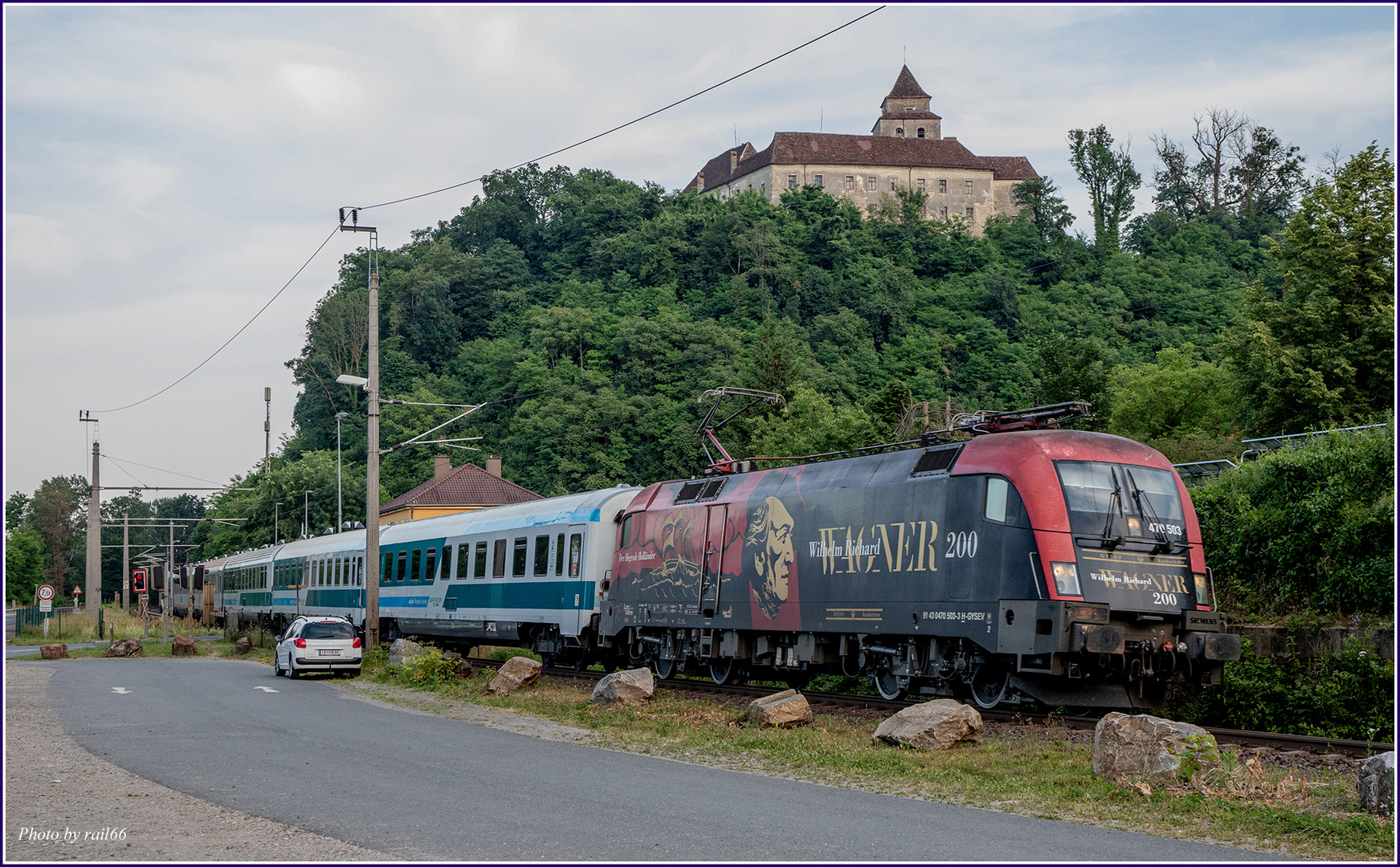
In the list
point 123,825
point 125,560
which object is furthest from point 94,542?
point 123,825

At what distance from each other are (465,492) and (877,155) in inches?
3120

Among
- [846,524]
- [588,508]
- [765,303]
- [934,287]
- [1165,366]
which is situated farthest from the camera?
[934,287]

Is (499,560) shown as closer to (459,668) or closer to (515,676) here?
(459,668)

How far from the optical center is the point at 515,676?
21.0 meters

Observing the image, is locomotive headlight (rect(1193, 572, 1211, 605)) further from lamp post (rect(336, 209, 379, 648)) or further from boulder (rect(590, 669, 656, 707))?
lamp post (rect(336, 209, 379, 648))

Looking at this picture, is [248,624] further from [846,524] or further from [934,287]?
[934,287]

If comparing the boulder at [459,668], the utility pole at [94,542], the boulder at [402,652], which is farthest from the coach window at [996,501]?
the utility pole at [94,542]

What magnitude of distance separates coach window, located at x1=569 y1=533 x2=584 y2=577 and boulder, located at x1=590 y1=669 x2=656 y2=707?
6.05m

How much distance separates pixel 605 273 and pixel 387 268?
69.8ft

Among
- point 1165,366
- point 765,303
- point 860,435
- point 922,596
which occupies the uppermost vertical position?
point 765,303

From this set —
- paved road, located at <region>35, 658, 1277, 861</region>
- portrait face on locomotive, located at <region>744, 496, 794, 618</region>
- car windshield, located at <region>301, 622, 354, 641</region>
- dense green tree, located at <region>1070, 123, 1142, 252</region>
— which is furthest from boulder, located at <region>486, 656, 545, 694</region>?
dense green tree, located at <region>1070, 123, 1142, 252</region>

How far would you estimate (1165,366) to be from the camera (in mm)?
68500

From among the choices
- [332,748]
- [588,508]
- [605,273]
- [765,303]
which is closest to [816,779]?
[332,748]

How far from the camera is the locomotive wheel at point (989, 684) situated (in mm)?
15094
